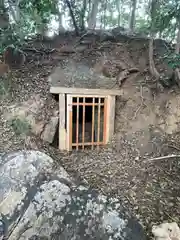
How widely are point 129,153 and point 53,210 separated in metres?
1.89

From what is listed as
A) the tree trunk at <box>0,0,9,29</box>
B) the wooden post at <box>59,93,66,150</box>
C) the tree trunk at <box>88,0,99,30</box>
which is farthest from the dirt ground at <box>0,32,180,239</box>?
the tree trunk at <box>88,0,99,30</box>

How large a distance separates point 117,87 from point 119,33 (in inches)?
90.7

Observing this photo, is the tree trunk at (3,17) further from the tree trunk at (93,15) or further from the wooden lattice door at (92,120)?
the tree trunk at (93,15)

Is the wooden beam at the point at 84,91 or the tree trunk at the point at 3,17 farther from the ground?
the tree trunk at the point at 3,17

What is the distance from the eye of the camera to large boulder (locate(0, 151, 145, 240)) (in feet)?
8.09

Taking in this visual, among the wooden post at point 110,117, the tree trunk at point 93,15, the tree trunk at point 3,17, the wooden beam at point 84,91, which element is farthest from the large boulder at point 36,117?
the tree trunk at point 93,15

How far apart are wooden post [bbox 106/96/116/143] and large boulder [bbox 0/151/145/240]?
1.58 m

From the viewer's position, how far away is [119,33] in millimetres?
6242

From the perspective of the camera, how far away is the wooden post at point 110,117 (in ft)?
14.3

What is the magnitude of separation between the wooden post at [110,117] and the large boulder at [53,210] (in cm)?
158

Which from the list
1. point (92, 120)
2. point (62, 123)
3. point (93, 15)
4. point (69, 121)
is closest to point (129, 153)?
point (92, 120)

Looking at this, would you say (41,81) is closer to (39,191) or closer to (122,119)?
(122,119)

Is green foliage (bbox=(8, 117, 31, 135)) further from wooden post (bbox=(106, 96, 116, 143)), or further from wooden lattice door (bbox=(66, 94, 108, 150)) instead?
wooden post (bbox=(106, 96, 116, 143))

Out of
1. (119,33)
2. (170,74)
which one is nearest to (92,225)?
(170,74)
